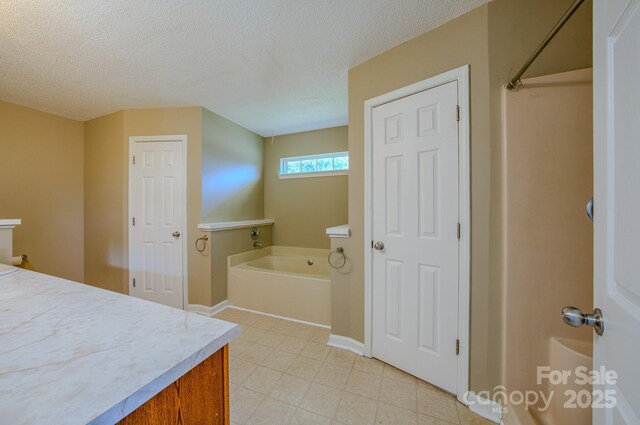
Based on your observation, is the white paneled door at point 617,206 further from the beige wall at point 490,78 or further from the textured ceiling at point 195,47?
the textured ceiling at point 195,47

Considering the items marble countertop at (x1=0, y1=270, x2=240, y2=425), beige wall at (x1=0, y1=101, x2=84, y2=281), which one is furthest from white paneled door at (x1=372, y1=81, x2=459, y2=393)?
beige wall at (x1=0, y1=101, x2=84, y2=281)

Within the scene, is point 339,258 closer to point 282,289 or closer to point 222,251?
point 282,289

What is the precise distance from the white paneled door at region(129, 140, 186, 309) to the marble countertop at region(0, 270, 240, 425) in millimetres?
1945

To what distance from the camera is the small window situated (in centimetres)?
341

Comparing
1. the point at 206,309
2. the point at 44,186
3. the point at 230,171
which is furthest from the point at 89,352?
the point at 44,186

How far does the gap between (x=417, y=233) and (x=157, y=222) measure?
2.86 meters

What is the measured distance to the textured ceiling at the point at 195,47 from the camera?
1404 mm

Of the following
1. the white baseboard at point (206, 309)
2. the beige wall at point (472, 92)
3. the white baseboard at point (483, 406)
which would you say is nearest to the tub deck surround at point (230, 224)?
the white baseboard at point (206, 309)

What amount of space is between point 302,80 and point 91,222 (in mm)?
3266

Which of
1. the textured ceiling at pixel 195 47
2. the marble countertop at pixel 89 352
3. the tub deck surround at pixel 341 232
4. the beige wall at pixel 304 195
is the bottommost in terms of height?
the marble countertop at pixel 89 352

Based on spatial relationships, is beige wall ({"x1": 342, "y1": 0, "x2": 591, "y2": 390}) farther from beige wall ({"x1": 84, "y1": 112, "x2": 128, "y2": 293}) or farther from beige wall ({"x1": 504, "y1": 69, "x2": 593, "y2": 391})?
beige wall ({"x1": 84, "y1": 112, "x2": 128, "y2": 293})

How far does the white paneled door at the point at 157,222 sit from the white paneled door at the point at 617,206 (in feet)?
10.4

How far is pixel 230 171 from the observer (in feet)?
10.3

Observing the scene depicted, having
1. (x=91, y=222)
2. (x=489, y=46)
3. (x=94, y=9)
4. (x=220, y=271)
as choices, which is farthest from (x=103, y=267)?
(x=489, y=46)
